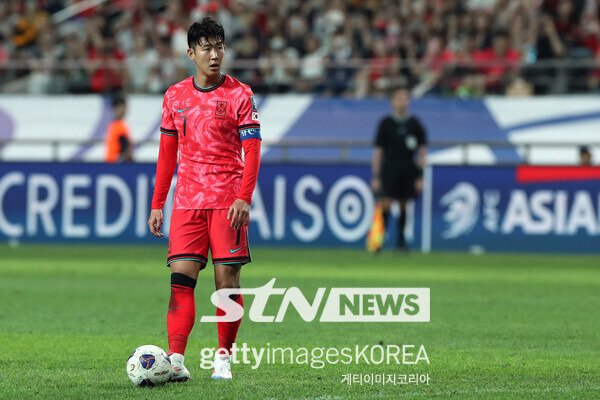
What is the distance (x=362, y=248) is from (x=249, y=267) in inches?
159

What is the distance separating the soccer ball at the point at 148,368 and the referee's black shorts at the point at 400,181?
33.9ft

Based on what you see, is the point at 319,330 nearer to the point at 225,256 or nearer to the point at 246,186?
the point at 225,256

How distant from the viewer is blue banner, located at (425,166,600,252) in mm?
16906

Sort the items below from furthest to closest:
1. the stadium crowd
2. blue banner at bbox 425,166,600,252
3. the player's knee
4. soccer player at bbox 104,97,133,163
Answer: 1. the stadium crowd
2. soccer player at bbox 104,97,133,163
3. blue banner at bbox 425,166,600,252
4. the player's knee

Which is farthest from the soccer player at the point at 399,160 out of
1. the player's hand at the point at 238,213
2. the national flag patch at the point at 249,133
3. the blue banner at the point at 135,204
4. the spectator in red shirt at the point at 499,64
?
the player's hand at the point at 238,213

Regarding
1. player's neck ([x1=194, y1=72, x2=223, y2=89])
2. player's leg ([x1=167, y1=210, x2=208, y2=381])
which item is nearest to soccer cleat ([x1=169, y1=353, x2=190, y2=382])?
player's leg ([x1=167, y1=210, x2=208, y2=381])

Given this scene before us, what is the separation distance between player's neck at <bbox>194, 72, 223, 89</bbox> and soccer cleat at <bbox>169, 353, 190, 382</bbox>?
5.15 ft

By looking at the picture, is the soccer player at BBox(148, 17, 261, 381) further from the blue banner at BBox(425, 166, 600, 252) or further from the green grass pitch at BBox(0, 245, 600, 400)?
the blue banner at BBox(425, 166, 600, 252)

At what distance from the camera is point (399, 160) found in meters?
16.1

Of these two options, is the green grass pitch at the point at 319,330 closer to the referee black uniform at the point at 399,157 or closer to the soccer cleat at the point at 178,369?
the soccer cleat at the point at 178,369

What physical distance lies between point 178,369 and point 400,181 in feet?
33.9

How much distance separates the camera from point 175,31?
22.9 meters

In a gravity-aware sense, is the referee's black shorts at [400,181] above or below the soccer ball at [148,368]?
above

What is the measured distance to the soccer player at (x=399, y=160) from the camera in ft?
52.3
